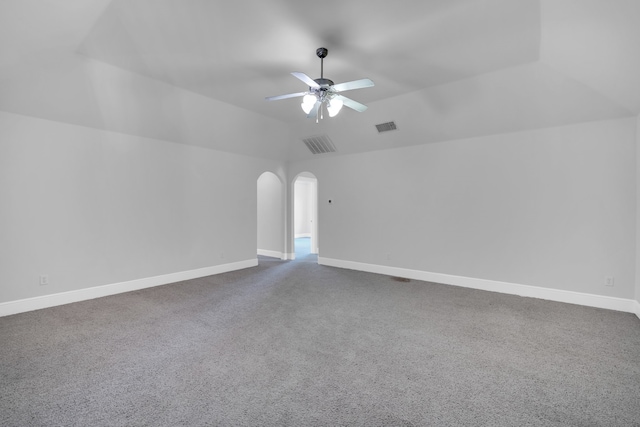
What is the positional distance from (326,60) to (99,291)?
4599mm

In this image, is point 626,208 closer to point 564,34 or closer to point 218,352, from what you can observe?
point 564,34

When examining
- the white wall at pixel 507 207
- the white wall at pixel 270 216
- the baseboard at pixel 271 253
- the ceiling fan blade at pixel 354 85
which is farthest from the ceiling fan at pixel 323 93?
the baseboard at pixel 271 253

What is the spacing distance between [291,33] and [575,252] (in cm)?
470

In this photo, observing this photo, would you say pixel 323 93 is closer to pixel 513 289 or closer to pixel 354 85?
pixel 354 85

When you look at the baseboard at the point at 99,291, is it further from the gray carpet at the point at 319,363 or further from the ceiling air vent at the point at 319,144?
the ceiling air vent at the point at 319,144

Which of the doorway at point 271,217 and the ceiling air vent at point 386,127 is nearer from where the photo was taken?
the ceiling air vent at point 386,127

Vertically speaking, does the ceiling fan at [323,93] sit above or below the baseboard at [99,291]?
above

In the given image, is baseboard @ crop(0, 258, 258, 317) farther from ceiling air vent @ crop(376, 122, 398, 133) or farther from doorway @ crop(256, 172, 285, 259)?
ceiling air vent @ crop(376, 122, 398, 133)

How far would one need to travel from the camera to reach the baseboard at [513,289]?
3.83 metres

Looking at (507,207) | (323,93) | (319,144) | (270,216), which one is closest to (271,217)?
(270,216)

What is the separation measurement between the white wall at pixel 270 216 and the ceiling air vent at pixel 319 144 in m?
1.39

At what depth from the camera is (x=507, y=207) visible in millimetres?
4562

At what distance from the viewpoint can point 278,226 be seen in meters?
7.68

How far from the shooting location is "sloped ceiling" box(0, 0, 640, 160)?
2586 mm
